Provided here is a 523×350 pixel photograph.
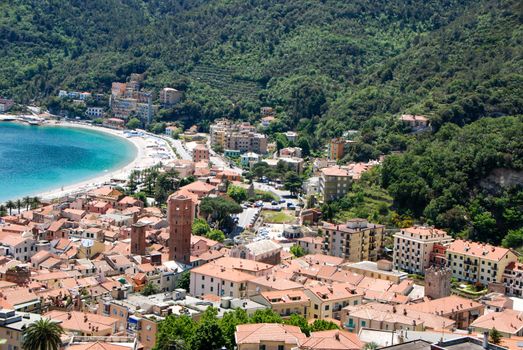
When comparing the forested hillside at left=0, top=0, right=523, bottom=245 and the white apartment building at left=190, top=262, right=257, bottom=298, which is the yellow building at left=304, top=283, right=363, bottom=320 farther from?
the forested hillside at left=0, top=0, right=523, bottom=245

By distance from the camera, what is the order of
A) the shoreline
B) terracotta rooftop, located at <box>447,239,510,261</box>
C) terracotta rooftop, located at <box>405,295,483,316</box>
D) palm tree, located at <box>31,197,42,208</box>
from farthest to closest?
1. the shoreline
2. palm tree, located at <box>31,197,42,208</box>
3. terracotta rooftop, located at <box>447,239,510,261</box>
4. terracotta rooftop, located at <box>405,295,483,316</box>

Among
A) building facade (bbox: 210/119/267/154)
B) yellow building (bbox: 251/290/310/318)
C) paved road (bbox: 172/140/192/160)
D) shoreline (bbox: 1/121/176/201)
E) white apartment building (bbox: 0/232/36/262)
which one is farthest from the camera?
building facade (bbox: 210/119/267/154)

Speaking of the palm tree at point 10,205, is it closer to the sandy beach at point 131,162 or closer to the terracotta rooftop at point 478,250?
the sandy beach at point 131,162

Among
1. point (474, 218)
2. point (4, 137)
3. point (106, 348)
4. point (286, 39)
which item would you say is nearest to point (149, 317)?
point (106, 348)

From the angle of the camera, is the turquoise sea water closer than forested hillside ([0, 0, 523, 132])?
Yes

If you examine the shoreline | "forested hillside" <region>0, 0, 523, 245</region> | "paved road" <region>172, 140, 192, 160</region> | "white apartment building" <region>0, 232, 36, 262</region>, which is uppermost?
"forested hillside" <region>0, 0, 523, 245</region>

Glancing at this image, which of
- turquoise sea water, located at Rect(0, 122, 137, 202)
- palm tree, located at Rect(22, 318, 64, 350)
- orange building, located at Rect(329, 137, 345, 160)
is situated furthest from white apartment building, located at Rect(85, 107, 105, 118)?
palm tree, located at Rect(22, 318, 64, 350)

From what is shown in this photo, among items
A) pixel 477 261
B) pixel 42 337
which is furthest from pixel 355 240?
pixel 42 337
